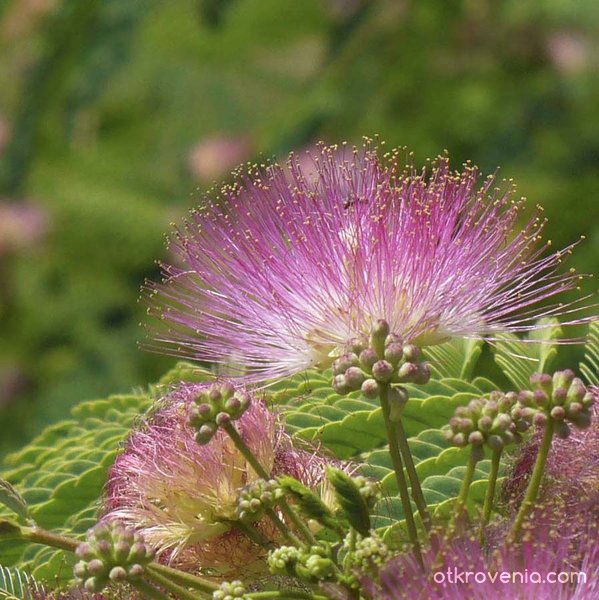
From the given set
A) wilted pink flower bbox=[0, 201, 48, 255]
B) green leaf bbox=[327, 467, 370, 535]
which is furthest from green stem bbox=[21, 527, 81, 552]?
wilted pink flower bbox=[0, 201, 48, 255]

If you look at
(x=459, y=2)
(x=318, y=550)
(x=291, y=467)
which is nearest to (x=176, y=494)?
(x=291, y=467)

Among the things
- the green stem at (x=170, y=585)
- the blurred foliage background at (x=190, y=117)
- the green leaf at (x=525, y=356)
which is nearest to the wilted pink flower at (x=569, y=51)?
the blurred foliage background at (x=190, y=117)

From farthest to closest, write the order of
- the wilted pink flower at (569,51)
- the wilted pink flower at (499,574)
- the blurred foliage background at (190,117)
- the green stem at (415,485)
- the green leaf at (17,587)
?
the wilted pink flower at (569,51) → the blurred foliage background at (190,117) → the green leaf at (17,587) → the green stem at (415,485) → the wilted pink flower at (499,574)

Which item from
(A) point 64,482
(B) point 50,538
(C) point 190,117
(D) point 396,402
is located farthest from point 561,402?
(C) point 190,117

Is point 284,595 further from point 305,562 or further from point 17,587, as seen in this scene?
point 17,587

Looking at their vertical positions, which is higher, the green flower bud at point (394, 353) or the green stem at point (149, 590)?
the green flower bud at point (394, 353)

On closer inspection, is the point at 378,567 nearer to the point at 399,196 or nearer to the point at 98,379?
the point at 399,196

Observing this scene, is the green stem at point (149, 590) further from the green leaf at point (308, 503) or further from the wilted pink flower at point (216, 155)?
the wilted pink flower at point (216, 155)
